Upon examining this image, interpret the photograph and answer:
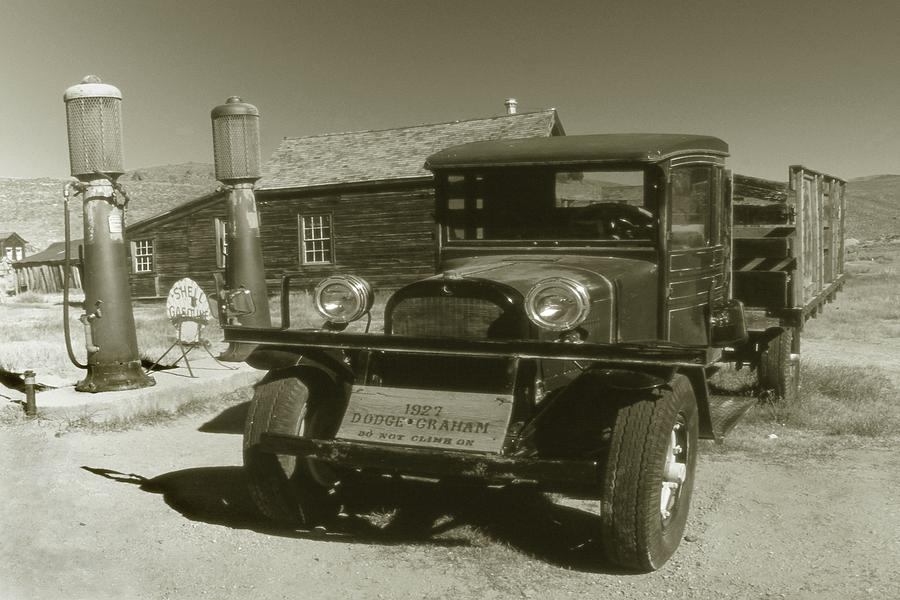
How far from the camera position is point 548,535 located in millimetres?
4516

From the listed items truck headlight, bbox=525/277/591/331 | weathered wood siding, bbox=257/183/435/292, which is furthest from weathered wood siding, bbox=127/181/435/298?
truck headlight, bbox=525/277/591/331

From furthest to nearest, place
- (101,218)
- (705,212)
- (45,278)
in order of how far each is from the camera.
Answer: (45,278) < (101,218) < (705,212)

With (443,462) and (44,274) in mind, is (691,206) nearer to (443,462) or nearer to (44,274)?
(443,462)

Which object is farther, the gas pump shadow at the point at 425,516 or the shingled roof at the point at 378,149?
the shingled roof at the point at 378,149

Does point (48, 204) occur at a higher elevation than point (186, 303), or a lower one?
higher

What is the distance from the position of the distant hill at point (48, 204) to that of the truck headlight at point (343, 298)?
49276mm

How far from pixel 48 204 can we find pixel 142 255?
Result: 43.0 meters

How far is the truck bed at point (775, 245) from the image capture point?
6.93 m

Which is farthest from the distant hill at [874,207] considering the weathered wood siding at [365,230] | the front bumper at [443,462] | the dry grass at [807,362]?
the front bumper at [443,462]

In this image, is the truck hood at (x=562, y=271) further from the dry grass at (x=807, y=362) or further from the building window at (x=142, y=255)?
the building window at (x=142, y=255)

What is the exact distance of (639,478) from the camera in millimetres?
3721

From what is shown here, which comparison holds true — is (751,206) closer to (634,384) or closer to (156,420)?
(634,384)

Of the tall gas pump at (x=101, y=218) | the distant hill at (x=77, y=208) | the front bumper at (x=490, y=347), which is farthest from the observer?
the distant hill at (x=77, y=208)

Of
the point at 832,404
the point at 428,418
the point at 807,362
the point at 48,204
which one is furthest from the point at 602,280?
the point at 48,204
